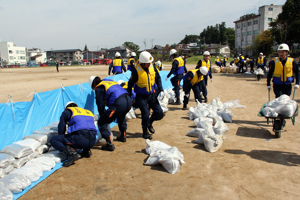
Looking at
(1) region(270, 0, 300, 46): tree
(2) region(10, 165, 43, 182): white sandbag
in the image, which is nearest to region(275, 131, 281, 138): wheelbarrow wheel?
(2) region(10, 165, 43, 182): white sandbag

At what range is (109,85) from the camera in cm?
445

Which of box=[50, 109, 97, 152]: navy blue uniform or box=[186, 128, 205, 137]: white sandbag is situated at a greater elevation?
box=[50, 109, 97, 152]: navy blue uniform

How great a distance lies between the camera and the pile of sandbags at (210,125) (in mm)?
4340

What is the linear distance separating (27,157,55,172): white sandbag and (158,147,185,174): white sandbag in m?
1.70

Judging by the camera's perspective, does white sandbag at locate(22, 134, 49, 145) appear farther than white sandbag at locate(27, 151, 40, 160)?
Yes

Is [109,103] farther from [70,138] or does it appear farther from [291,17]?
[291,17]

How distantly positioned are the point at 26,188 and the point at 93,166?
1009 millimetres

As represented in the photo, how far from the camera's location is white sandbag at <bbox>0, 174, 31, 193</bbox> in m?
2.99

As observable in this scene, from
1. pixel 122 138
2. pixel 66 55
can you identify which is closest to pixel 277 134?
pixel 122 138

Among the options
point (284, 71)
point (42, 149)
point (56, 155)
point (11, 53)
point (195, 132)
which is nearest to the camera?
point (56, 155)

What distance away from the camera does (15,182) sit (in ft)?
10.0

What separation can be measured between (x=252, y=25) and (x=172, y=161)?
2693 inches

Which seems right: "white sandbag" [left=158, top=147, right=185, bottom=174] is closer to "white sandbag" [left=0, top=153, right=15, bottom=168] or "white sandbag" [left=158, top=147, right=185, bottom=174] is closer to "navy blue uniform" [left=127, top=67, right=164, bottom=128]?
"navy blue uniform" [left=127, top=67, right=164, bottom=128]

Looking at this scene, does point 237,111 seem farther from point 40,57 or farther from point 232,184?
point 40,57
